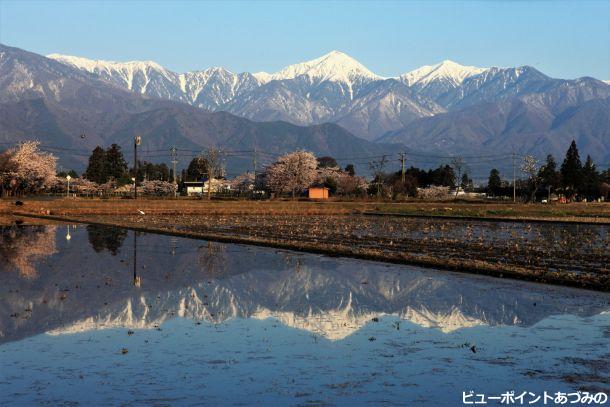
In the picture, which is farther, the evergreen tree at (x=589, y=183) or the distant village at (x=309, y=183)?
the evergreen tree at (x=589, y=183)

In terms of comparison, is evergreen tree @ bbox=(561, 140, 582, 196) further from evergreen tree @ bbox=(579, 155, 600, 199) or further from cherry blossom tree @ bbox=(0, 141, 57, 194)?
cherry blossom tree @ bbox=(0, 141, 57, 194)

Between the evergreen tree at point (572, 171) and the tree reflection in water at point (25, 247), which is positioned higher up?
the evergreen tree at point (572, 171)

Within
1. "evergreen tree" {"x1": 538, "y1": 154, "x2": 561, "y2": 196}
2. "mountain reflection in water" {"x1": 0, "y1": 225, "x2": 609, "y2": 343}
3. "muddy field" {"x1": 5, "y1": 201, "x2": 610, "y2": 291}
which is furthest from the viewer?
"evergreen tree" {"x1": 538, "y1": 154, "x2": 561, "y2": 196}

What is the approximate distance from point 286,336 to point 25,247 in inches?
905

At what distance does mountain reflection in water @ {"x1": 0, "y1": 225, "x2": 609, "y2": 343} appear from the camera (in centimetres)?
1817

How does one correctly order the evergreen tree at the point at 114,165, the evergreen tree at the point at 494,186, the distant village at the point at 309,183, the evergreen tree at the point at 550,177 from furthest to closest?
the evergreen tree at the point at 114,165 → the evergreen tree at the point at 494,186 → the evergreen tree at the point at 550,177 → the distant village at the point at 309,183

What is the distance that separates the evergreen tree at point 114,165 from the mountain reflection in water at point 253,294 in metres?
150

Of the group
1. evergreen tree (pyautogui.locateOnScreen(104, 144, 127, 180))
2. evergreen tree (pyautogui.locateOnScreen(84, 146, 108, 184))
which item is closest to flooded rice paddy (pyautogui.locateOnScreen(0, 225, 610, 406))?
evergreen tree (pyautogui.locateOnScreen(84, 146, 108, 184))

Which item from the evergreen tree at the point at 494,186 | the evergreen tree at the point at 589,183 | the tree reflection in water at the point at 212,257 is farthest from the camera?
the evergreen tree at the point at 494,186

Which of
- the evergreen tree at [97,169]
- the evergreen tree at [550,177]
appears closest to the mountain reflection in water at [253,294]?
the evergreen tree at [550,177]

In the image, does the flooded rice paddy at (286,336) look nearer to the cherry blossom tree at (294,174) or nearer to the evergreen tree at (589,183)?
the cherry blossom tree at (294,174)

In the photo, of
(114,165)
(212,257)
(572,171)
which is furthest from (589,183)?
→ (212,257)

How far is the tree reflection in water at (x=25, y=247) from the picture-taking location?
28.0 m

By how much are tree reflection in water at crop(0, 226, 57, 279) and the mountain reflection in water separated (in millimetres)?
107
